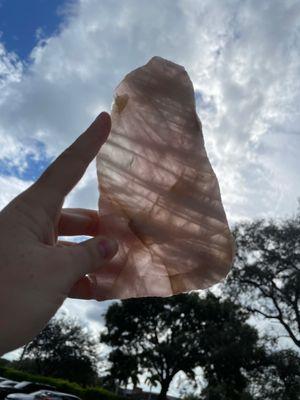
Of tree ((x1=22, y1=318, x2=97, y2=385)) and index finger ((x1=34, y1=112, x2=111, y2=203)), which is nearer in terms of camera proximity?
index finger ((x1=34, y1=112, x2=111, y2=203))

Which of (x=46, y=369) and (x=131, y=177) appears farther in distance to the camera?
(x=46, y=369)

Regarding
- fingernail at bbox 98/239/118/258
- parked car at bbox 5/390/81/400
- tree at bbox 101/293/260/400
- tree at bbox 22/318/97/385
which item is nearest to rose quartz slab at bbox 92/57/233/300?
fingernail at bbox 98/239/118/258

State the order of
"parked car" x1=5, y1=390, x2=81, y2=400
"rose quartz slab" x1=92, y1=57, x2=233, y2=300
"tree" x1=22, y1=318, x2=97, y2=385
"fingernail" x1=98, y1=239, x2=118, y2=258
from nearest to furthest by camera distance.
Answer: "fingernail" x1=98, y1=239, x2=118, y2=258, "rose quartz slab" x1=92, y1=57, x2=233, y2=300, "parked car" x1=5, y1=390, x2=81, y2=400, "tree" x1=22, y1=318, x2=97, y2=385

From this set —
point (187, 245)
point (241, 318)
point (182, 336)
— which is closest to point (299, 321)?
point (241, 318)

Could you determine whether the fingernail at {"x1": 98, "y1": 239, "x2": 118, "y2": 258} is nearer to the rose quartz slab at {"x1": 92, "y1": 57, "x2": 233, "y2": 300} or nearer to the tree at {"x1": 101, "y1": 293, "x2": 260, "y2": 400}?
the rose quartz slab at {"x1": 92, "y1": 57, "x2": 233, "y2": 300}

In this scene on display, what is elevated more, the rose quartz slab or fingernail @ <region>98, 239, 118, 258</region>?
the rose quartz slab

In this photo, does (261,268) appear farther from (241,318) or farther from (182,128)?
(182,128)

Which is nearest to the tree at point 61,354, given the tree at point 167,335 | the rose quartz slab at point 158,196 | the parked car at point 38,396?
the tree at point 167,335
